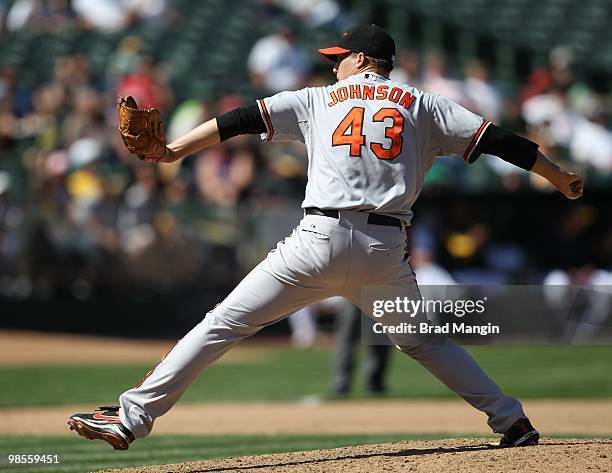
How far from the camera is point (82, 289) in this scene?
13141 millimetres

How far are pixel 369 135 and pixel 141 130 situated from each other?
1000mm

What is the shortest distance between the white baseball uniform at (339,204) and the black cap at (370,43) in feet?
0.41

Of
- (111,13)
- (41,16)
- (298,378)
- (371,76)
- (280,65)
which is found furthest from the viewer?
(41,16)

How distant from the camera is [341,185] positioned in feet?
15.3

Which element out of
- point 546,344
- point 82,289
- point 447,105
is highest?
point 447,105

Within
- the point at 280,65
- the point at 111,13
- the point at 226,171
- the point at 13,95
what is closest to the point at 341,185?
the point at 226,171

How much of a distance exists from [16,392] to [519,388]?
471 centimetres

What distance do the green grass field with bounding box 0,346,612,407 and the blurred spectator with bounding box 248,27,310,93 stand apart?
399 cm

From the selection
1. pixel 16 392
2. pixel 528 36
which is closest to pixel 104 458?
pixel 16 392

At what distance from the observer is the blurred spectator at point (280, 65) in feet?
49.7

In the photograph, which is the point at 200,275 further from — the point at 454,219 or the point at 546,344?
the point at 546,344

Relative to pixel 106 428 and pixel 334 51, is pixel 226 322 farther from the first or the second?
pixel 334 51

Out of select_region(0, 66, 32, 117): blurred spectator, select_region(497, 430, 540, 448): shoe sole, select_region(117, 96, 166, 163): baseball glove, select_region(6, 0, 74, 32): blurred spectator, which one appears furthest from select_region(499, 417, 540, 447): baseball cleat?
select_region(6, 0, 74, 32): blurred spectator

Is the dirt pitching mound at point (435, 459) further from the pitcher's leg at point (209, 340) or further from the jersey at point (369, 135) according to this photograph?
the jersey at point (369, 135)
